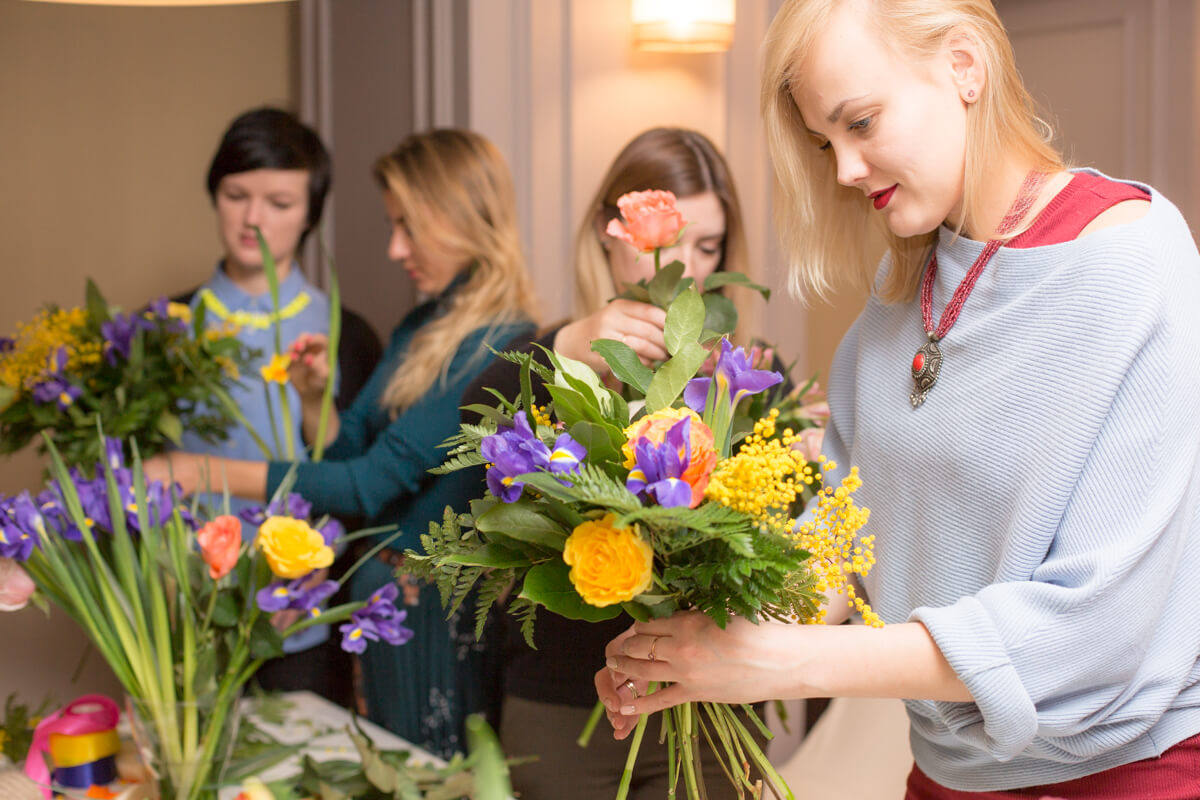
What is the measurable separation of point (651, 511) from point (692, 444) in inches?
2.5

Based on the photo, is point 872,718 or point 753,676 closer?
point 753,676

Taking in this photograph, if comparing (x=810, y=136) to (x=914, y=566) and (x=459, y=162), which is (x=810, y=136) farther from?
(x=459, y=162)

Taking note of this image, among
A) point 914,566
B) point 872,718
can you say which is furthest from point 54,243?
point 914,566

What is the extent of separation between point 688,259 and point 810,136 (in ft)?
1.88

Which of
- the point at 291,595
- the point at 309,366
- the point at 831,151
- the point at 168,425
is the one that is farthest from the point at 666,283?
the point at 309,366

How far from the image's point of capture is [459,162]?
200 centimetres

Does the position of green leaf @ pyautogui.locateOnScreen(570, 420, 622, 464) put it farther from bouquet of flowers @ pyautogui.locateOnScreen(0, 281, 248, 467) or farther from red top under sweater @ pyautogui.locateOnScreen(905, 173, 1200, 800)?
bouquet of flowers @ pyautogui.locateOnScreen(0, 281, 248, 467)

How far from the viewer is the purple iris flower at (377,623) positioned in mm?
1211

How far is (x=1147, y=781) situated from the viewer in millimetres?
919

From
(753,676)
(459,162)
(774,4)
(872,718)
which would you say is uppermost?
(774,4)

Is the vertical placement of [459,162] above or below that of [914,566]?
above

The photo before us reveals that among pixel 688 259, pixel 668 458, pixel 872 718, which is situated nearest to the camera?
pixel 668 458

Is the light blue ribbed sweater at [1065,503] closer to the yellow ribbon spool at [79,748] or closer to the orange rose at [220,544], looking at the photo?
the orange rose at [220,544]

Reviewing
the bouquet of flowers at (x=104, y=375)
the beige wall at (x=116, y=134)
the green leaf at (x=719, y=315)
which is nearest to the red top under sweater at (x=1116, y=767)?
the green leaf at (x=719, y=315)
